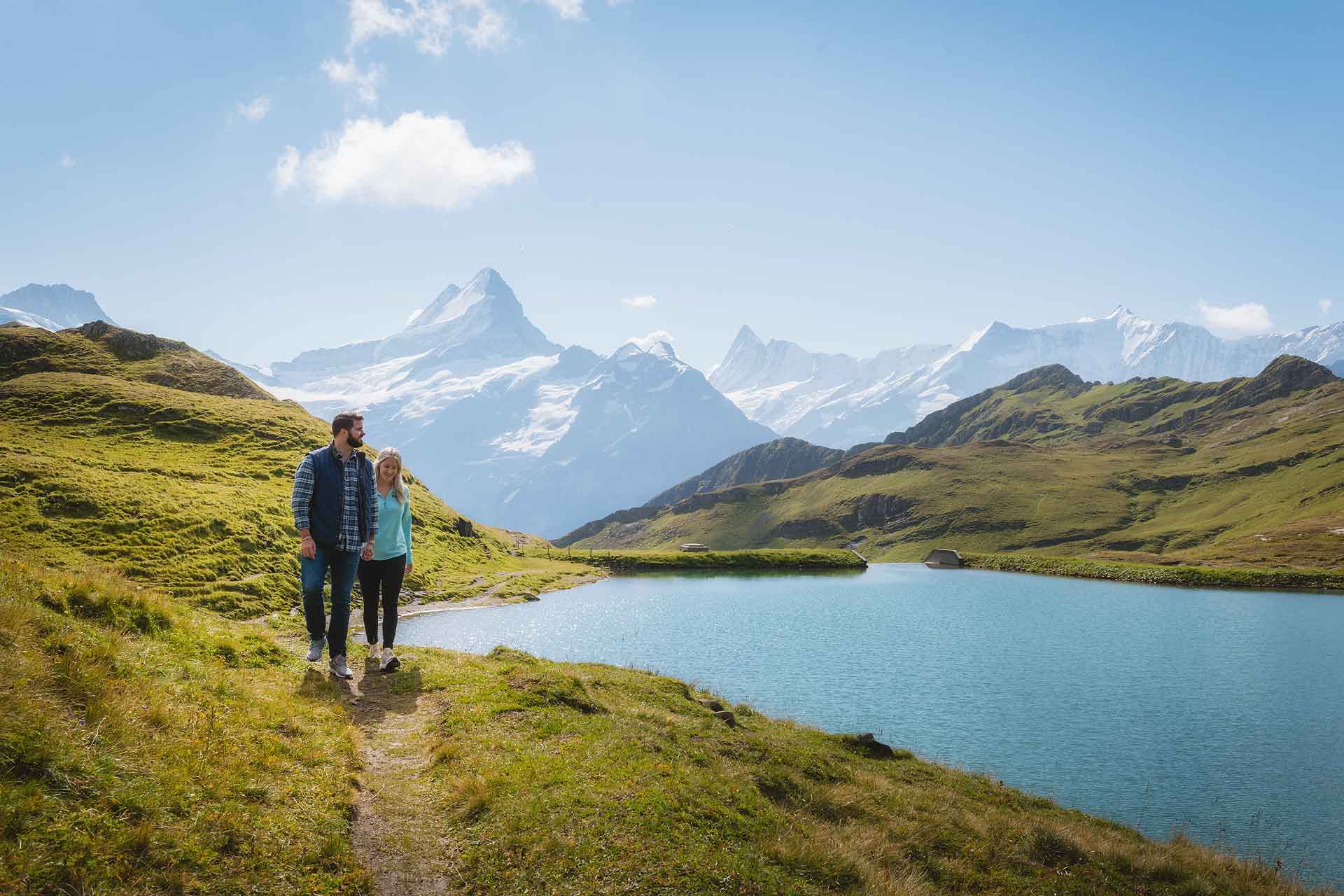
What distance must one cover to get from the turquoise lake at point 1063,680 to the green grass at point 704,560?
5174cm

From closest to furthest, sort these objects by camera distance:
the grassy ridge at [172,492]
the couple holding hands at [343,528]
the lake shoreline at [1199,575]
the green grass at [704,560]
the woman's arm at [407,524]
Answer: the couple holding hands at [343,528] < the woman's arm at [407,524] < the grassy ridge at [172,492] < the lake shoreline at [1199,575] < the green grass at [704,560]

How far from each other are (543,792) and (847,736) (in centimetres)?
1609

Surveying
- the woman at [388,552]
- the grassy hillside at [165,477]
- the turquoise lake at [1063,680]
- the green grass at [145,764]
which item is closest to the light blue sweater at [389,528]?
the woman at [388,552]

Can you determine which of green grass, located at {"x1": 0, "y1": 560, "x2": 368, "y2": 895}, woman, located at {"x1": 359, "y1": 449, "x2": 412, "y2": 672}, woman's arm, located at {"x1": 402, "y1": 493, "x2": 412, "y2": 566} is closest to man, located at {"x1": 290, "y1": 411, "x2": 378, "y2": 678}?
woman, located at {"x1": 359, "y1": 449, "x2": 412, "y2": 672}

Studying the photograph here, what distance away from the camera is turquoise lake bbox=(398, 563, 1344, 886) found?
86.8 feet

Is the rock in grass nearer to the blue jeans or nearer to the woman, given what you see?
the woman

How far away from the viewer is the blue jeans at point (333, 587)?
1582 cm

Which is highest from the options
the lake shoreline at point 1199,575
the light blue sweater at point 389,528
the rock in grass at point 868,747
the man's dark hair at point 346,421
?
the man's dark hair at point 346,421

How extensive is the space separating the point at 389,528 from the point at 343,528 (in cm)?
218

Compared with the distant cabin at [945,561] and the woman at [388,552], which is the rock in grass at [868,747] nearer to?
the woman at [388,552]

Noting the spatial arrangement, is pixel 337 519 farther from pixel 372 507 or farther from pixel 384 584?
pixel 384 584

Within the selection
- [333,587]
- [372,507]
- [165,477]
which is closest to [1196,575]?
[372,507]

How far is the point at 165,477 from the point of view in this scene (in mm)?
64625

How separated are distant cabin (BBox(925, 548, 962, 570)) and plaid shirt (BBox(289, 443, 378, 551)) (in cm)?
16420
